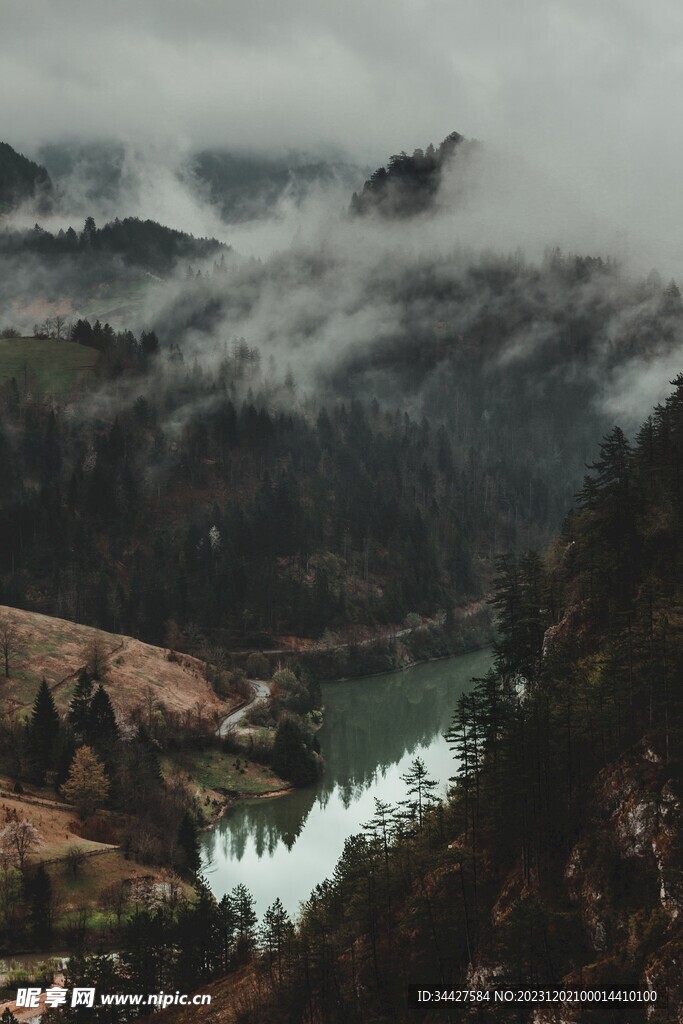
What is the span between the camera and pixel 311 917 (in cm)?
5381

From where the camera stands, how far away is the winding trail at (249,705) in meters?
115

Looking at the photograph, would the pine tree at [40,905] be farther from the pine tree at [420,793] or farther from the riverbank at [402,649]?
the riverbank at [402,649]

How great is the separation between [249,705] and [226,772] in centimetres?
2176

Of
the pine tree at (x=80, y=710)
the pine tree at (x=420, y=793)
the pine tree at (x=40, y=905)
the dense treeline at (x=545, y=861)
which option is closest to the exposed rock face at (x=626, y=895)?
the dense treeline at (x=545, y=861)

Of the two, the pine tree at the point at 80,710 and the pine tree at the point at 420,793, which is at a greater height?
the pine tree at the point at 80,710

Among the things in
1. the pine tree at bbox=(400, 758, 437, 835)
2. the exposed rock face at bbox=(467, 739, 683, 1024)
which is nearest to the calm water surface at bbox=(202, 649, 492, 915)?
the pine tree at bbox=(400, 758, 437, 835)

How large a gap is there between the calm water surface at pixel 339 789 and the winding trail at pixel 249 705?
9.69 meters

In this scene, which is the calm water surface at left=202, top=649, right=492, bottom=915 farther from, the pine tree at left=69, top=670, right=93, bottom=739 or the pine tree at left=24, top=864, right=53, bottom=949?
the pine tree at left=24, top=864, right=53, bottom=949

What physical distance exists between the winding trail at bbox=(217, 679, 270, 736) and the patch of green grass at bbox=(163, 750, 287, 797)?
5.76 m

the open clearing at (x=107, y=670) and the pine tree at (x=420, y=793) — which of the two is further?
the open clearing at (x=107, y=670)

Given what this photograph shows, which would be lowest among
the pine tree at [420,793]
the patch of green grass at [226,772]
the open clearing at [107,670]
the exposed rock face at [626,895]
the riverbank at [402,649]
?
the exposed rock face at [626,895]

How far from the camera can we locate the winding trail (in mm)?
115188

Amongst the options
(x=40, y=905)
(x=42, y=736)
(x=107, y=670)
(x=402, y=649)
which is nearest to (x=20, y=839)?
(x=40, y=905)

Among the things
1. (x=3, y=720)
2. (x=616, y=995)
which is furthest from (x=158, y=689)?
(x=616, y=995)
